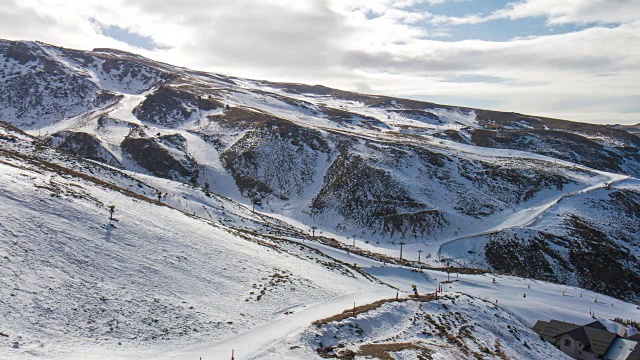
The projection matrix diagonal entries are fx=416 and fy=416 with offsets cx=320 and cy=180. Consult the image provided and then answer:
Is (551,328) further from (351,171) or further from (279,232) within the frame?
(351,171)

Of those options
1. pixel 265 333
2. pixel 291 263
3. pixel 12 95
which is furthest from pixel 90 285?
pixel 12 95

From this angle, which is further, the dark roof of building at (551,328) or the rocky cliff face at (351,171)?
the rocky cliff face at (351,171)

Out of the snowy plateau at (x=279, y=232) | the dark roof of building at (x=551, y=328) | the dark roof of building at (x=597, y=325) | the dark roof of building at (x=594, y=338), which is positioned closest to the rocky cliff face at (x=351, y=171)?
the snowy plateau at (x=279, y=232)

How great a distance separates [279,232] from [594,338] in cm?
4038

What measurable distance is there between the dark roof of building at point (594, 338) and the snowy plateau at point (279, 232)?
205 inches

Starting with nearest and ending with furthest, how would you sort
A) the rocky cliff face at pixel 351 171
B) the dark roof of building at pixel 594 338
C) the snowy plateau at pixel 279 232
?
the snowy plateau at pixel 279 232 < the dark roof of building at pixel 594 338 < the rocky cliff face at pixel 351 171

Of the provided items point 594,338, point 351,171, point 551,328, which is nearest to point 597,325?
point 594,338

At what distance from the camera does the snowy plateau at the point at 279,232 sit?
21.7m

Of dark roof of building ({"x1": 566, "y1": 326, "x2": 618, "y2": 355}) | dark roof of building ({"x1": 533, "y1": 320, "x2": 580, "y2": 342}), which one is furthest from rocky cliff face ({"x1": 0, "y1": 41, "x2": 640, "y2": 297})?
dark roof of building ({"x1": 566, "y1": 326, "x2": 618, "y2": 355})

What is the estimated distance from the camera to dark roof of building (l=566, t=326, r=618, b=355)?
41731mm

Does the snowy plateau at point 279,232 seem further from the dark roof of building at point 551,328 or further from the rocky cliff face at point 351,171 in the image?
the dark roof of building at point 551,328

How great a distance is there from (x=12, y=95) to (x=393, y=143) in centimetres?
13403

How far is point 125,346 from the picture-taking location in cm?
1892

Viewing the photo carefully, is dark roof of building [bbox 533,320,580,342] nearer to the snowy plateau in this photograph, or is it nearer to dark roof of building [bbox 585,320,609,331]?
the snowy plateau
